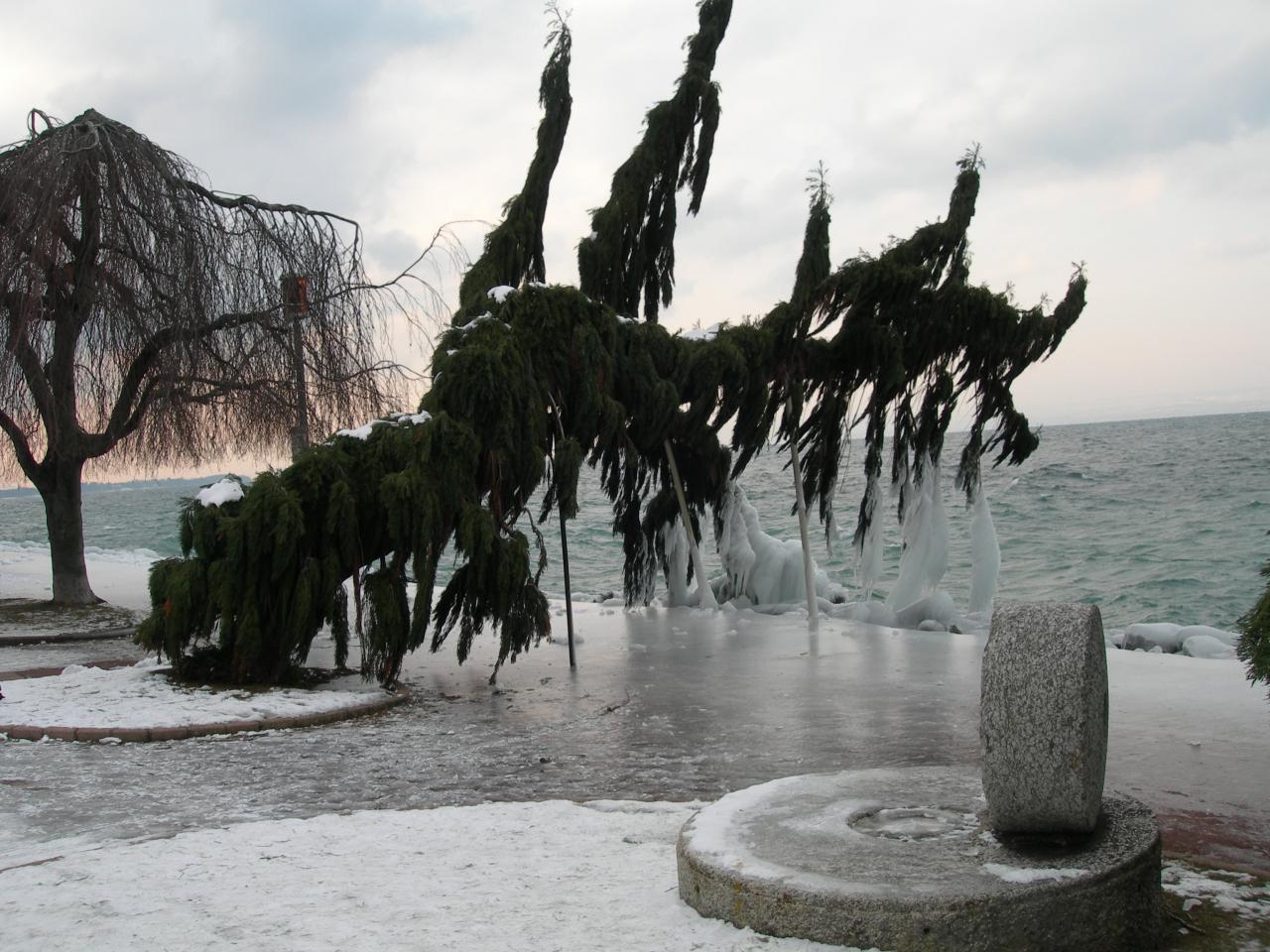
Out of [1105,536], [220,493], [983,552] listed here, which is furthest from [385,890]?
[1105,536]

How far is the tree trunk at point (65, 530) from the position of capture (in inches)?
651

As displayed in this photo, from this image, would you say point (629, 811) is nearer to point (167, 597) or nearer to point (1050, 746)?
point (1050, 746)

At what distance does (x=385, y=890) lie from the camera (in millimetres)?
4965

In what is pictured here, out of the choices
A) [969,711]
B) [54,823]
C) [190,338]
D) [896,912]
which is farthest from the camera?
[190,338]

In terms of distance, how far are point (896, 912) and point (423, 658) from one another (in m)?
9.76

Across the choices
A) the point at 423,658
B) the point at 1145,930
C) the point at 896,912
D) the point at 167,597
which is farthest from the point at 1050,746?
the point at 423,658

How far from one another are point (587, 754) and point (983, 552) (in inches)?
424

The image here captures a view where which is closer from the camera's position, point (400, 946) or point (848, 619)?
point (400, 946)

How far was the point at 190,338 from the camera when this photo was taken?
48.5 feet

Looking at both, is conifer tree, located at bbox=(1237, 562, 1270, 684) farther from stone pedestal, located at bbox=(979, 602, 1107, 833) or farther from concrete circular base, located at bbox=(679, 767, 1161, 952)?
stone pedestal, located at bbox=(979, 602, 1107, 833)

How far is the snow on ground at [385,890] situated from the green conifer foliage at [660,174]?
10.8 m

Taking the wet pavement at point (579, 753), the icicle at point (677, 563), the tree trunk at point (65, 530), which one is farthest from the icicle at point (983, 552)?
the tree trunk at point (65, 530)

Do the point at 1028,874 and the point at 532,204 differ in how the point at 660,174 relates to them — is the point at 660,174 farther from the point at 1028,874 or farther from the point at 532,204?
the point at 1028,874

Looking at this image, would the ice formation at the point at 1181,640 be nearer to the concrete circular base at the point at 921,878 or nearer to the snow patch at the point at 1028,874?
the concrete circular base at the point at 921,878
